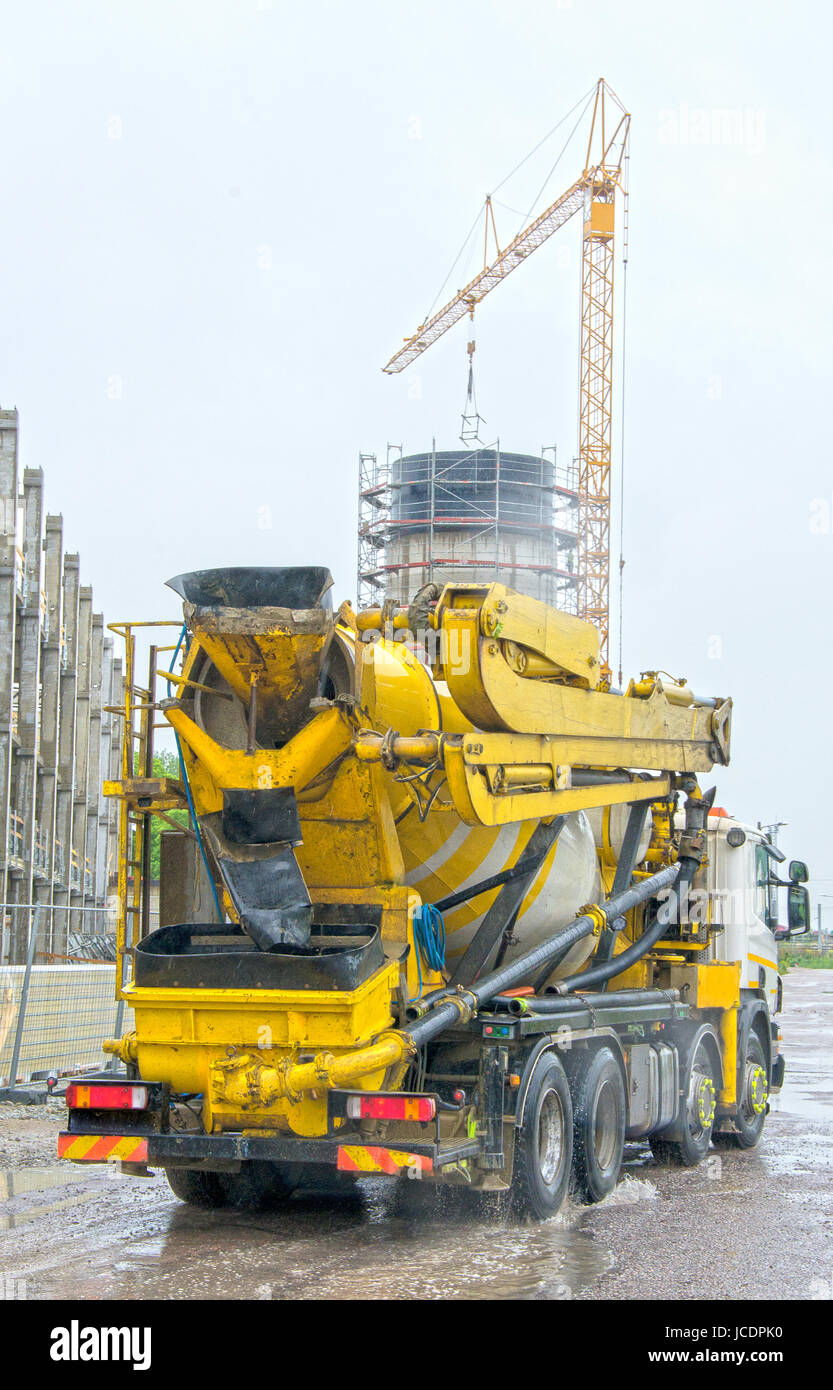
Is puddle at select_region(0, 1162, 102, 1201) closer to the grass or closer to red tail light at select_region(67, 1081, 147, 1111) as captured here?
red tail light at select_region(67, 1081, 147, 1111)

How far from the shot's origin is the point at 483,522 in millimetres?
77562

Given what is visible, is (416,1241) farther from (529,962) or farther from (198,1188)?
(529,962)

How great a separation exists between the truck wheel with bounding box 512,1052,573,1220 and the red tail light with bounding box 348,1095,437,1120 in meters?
1.01

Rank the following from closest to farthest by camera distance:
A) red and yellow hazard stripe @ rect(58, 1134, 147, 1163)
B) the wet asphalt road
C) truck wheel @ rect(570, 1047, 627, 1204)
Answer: the wet asphalt road, red and yellow hazard stripe @ rect(58, 1134, 147, 1163), truck wheel @ rect(570, 1047, 627, 1204)

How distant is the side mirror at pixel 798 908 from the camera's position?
530 inches

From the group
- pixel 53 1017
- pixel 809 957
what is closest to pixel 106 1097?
pixel 53 1017

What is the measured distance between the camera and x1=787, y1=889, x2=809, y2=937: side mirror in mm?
13469

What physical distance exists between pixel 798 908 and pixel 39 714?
23824 millimetres

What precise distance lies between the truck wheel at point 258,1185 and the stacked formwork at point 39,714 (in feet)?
40.8

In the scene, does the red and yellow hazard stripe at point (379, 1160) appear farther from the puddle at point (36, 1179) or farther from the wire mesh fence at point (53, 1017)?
the wire mesh fence at point (53, 1017)

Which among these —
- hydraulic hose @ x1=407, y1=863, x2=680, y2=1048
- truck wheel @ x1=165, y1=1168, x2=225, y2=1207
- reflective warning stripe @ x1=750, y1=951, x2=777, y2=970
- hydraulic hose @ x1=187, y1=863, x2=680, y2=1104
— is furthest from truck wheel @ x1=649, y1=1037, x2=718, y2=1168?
truck wheel @ x1=165, y1=1168, x2=225, y2=1207

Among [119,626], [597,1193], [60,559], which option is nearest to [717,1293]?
[597,1193]

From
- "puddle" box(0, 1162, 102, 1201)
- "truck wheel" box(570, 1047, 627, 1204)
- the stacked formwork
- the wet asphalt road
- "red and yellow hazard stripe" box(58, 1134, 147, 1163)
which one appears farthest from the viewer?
the stacked formwork
